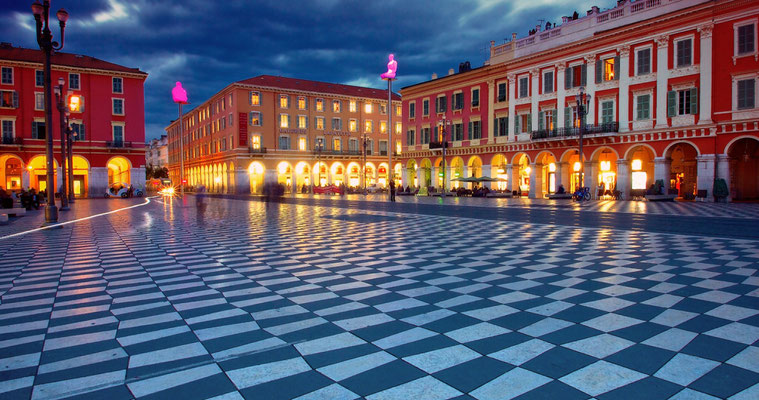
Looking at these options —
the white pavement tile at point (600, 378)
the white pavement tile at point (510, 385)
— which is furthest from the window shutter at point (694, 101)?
the white pavement tile at point (510, 385)

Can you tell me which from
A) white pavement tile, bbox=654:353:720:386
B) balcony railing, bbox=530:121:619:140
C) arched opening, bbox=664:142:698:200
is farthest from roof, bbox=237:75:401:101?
white pavement tile, bbox=654:353:720:386

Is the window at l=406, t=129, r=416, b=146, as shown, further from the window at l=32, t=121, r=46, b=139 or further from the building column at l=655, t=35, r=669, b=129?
the window at l=32, t=121, r=46, b=139

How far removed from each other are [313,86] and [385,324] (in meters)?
66.3

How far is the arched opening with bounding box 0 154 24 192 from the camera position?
4462cm

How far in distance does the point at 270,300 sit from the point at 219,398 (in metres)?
2.70

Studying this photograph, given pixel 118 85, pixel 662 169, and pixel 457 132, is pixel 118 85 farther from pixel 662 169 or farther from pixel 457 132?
pixel 662 169

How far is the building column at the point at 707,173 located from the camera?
28750mm

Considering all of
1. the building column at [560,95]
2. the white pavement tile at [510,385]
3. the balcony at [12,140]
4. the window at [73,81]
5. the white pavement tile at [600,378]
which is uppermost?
the window at [73,81]

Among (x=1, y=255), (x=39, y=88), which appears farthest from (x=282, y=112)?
(x=1, y=255)

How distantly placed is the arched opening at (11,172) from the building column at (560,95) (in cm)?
4999

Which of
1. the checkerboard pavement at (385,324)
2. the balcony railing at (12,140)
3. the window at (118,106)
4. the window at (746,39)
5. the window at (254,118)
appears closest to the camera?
the checkerboard pavement at (385,324)

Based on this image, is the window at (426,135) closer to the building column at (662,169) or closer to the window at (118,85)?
the building column at (662,169)

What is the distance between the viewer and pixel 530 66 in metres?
39.5

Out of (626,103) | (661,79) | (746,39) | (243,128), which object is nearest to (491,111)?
(626,103)
